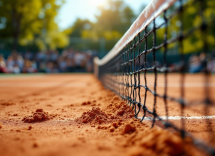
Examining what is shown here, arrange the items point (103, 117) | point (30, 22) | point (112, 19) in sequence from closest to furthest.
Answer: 1. point (103, 117)
2. point (30, 22)
3. point (112, 19)

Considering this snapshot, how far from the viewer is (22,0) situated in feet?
77.8

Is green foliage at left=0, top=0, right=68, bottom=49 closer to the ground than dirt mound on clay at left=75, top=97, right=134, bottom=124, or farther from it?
farther from it

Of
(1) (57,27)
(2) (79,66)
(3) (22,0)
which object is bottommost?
(2) (79,66)

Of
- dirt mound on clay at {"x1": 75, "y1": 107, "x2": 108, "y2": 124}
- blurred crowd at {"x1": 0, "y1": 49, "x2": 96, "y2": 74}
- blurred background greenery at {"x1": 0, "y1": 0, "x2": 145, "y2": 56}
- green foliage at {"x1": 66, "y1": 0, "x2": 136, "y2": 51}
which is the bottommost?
dirt mound on clay at {"x1": 75, "y1": 107, "x2": 108, "y2": 124}

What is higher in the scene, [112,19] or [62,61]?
[112,19]

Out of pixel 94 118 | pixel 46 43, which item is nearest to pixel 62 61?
pixel 46 43

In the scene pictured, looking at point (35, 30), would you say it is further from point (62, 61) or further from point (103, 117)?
point (103, 117)

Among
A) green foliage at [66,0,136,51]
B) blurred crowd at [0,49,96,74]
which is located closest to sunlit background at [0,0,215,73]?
blurred crowd at [0,49,96,74]

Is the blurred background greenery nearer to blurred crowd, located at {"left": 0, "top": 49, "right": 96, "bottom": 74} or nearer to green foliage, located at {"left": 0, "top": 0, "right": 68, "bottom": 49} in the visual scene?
green foliage, located at {"left": 0, "top": 0, "right": 68, "bottom": 49}

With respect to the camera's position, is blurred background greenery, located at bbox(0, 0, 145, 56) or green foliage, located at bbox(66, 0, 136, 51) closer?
blurred background greenery, located at bbox(0, 0, 145, 56)

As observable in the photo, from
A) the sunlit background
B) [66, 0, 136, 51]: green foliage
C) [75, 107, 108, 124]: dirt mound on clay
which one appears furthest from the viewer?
[66, 0, 136, 51]: green foliage

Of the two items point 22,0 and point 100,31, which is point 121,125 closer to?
point 22,0

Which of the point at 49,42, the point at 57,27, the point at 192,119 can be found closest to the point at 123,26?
the point at 57,27

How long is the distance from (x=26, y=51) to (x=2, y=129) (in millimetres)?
22678
